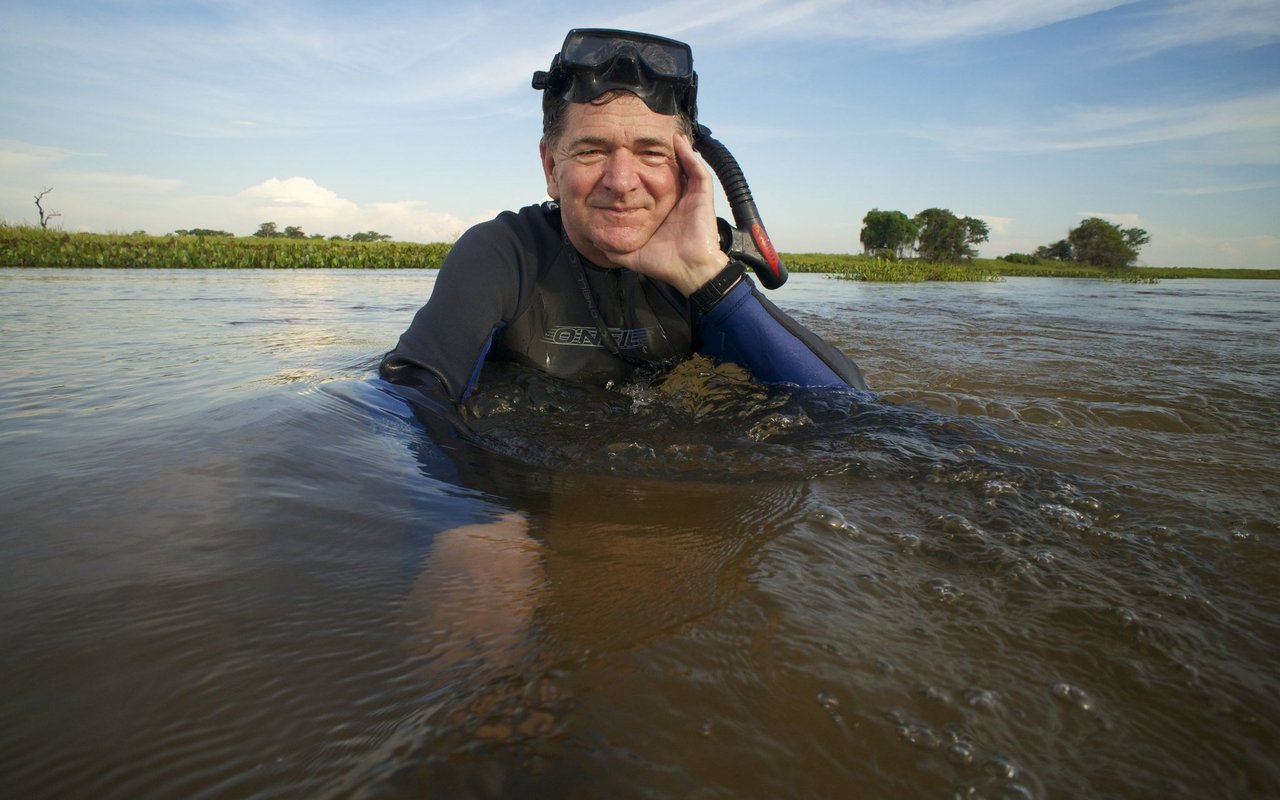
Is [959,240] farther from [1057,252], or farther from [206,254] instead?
[206,254]

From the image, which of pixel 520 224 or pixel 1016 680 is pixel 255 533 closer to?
pixel 1016 680

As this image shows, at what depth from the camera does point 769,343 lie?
2693 millimetres

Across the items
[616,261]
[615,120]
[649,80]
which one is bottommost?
[616,261]

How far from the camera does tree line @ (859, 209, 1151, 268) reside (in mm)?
48188

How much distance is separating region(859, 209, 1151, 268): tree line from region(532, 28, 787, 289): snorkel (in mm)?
48458

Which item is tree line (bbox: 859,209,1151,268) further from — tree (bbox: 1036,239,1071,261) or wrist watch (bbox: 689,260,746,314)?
wrist watch (bbox: 689,260,746,314)

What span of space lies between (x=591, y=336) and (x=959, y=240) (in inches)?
2084

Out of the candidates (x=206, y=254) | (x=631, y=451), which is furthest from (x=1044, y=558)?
(x=206, y=254)

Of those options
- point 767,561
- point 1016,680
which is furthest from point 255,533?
point 1016,680

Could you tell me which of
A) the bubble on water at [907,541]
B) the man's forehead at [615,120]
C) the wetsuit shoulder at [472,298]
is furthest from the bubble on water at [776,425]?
the man's forehead at [615,120]

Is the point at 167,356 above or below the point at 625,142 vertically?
below

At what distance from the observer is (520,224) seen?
290 centimetres

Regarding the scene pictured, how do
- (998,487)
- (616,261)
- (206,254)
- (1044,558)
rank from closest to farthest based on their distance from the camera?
1. (1044,558)
2. (998,487)
3. (616,261)
4. (206,254)

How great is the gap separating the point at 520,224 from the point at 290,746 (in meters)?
2.48
